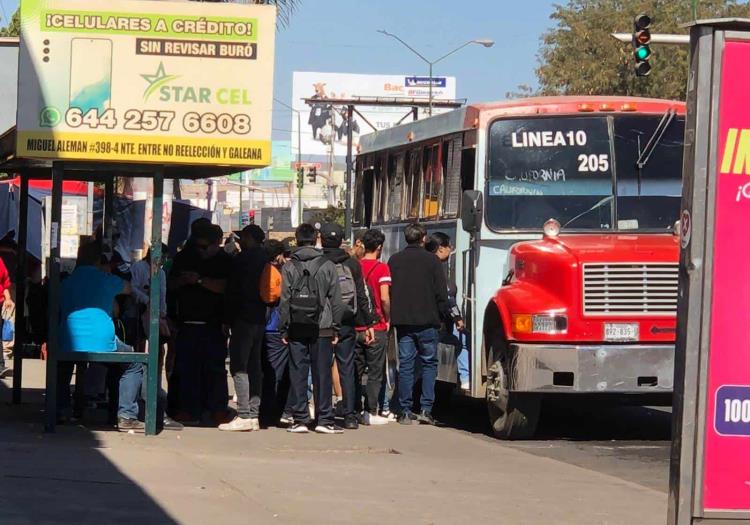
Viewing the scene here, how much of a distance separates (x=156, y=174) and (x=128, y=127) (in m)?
0.62

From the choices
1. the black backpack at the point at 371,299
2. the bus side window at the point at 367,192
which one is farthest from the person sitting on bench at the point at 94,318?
the bus side window at the point at 367,192

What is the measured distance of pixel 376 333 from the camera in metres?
14.7

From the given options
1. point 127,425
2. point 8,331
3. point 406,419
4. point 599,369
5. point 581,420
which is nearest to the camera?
point 127,425

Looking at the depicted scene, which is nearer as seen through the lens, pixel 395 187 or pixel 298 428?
pixel 298 428

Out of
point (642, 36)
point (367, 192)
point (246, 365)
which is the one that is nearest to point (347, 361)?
point (246, 365)

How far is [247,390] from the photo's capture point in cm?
1323

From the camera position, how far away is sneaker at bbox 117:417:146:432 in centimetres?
1260

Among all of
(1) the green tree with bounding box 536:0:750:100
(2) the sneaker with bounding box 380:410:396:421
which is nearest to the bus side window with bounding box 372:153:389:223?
(2) the sneaker with bounding box 380:410:396:421

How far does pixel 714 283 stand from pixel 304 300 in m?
7.66

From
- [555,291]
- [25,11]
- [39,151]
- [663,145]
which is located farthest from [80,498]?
[663,145]

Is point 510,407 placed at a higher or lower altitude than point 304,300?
lower

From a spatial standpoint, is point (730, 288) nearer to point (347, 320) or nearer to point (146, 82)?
point (146, 82)

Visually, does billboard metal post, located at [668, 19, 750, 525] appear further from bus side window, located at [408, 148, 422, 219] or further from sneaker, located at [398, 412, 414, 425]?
bus side window, located at [408, 148, 422, 219]

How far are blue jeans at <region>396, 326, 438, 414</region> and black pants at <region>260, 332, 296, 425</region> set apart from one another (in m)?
1.31
